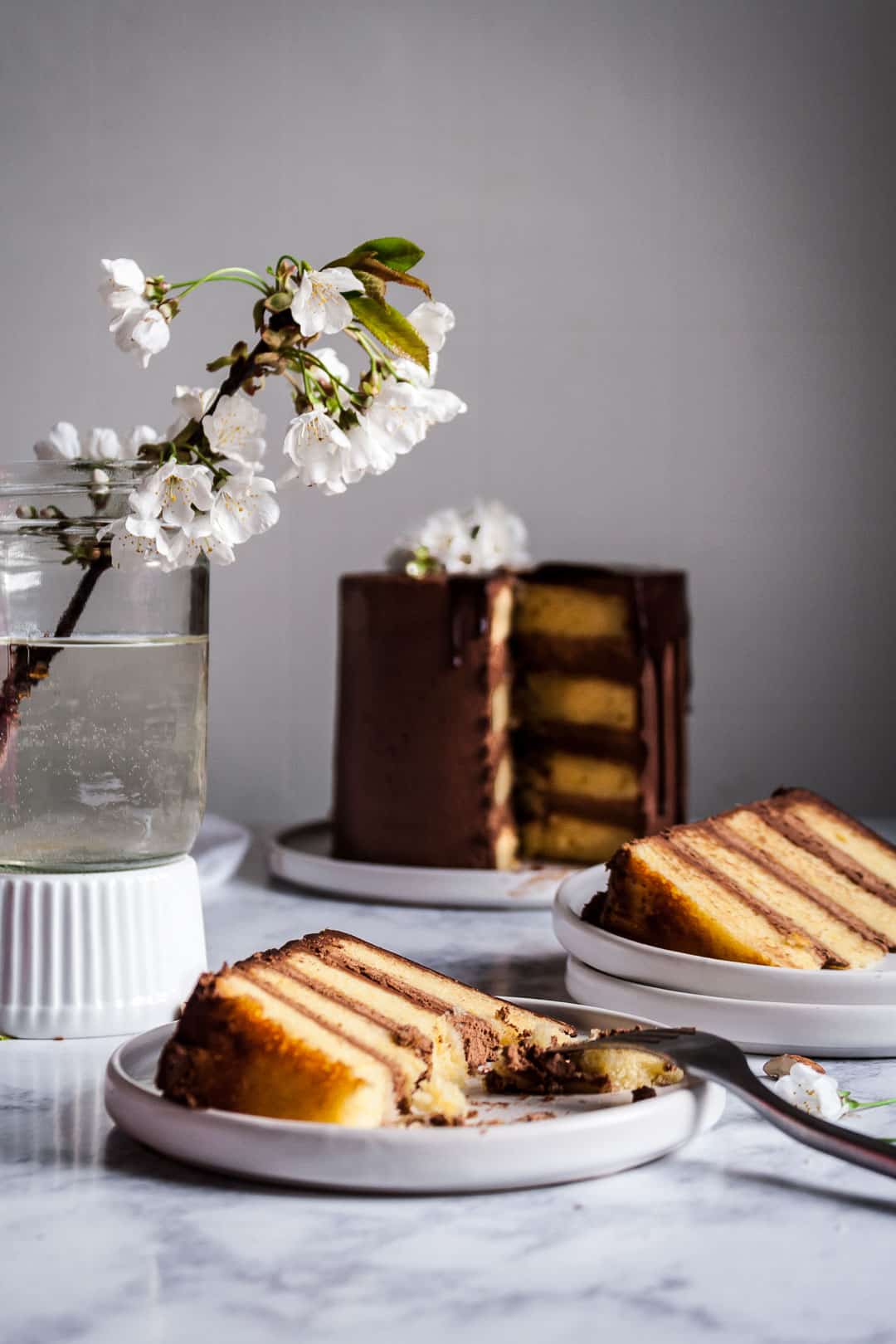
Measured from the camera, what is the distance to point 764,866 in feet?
4.23

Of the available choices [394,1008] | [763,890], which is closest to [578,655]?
[763,890]

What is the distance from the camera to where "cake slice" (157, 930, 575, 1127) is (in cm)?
79

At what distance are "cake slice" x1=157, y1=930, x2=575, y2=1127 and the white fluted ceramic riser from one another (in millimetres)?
188

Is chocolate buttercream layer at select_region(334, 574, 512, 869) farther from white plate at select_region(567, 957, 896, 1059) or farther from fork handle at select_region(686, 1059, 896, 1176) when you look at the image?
fork handle at select_region(686, 1059, 896, 1176)

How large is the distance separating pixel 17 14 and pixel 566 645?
1204mm

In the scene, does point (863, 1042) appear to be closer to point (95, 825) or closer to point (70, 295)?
point (95, 825)

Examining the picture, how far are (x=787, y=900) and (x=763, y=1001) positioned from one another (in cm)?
23

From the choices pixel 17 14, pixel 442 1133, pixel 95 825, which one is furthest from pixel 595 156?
pixel 442 1133

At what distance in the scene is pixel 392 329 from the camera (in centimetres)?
105

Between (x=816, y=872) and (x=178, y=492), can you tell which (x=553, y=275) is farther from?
(x=178, y=492)

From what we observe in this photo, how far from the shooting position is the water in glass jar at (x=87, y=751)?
109 cm

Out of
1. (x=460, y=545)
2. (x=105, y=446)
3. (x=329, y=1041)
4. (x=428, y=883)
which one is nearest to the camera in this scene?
(x=329, y=1041)

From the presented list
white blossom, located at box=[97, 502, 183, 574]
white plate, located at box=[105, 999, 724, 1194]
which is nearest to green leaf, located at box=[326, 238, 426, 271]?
white blossom, located at box=[97, 502, 183, 574]

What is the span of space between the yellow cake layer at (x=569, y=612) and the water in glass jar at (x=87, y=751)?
Answer: 0.84m
